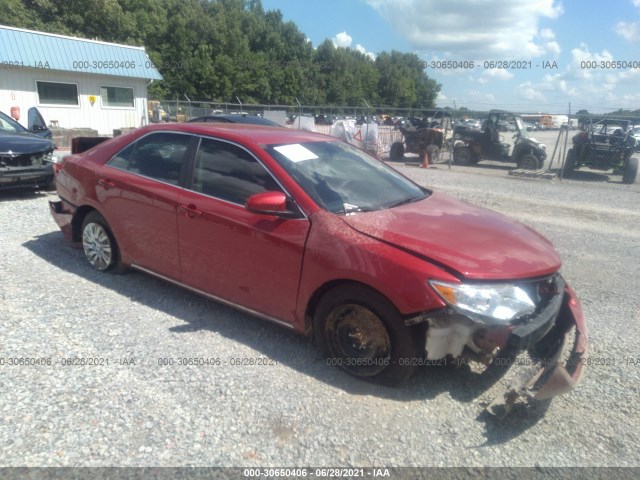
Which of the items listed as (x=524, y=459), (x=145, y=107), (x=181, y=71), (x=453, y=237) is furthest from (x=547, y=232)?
(x=181, y=71)

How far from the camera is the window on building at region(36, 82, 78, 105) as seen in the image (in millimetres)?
19497

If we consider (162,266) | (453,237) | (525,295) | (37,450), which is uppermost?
(453,237)

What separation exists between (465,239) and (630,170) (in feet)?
46.0

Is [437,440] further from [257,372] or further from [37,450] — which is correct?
[37,450]

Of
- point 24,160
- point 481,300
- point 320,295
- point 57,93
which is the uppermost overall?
point 57,93

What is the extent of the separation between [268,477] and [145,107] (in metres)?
23.9

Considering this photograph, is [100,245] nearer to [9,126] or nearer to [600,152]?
[9,126]

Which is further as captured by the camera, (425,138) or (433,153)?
(425,138)

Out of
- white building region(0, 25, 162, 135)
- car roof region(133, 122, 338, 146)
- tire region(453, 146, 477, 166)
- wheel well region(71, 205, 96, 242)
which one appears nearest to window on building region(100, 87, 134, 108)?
white building region(0, 25, 162, 135)

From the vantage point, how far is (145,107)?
23469mm

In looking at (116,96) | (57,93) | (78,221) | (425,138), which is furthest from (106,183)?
(116,96)

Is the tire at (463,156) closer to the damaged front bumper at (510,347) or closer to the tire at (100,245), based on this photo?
the tire at (100,245)

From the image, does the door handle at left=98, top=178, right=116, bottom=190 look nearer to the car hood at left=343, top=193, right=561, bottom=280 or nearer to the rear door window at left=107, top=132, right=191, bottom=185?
the rear door window at left=107, top=132, right=191, bottom=185

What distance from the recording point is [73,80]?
66.6ft
